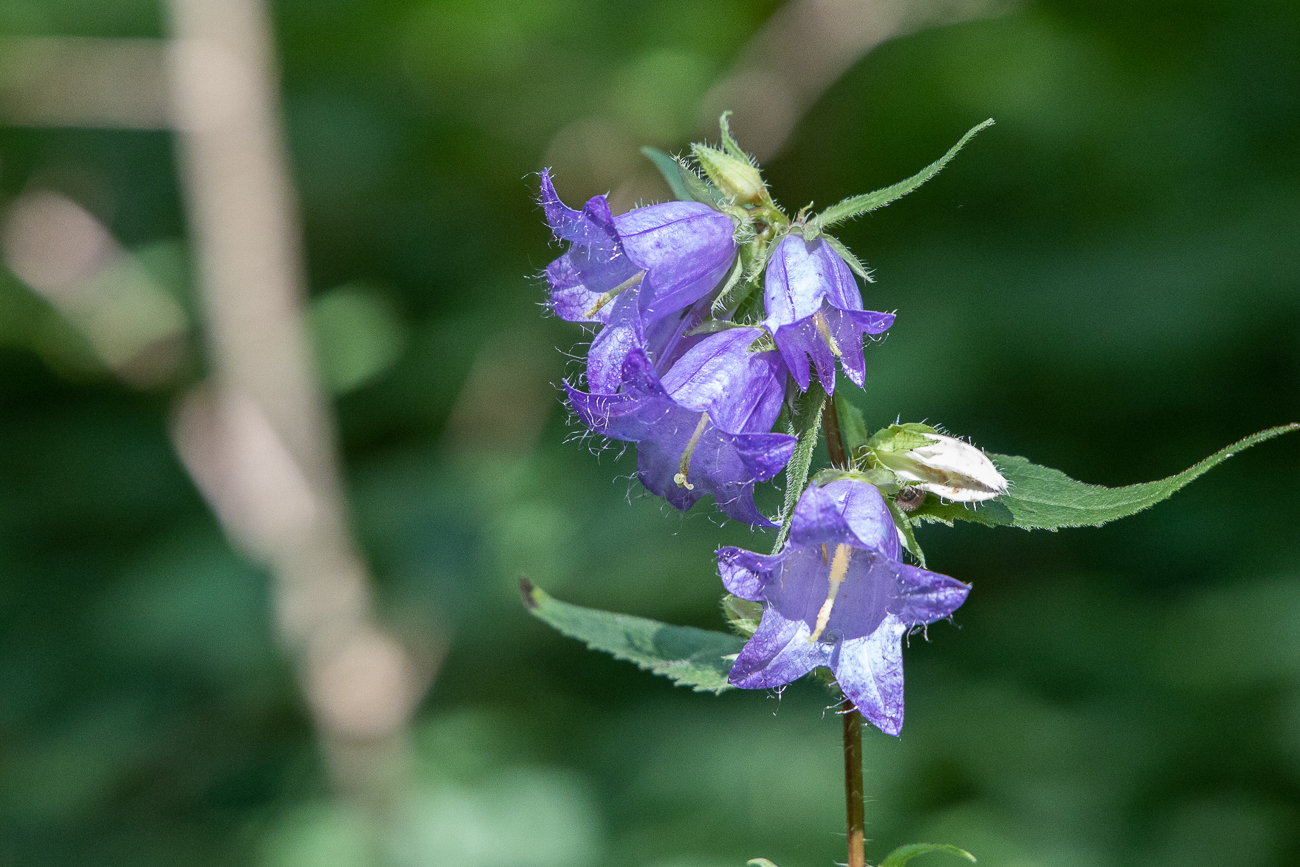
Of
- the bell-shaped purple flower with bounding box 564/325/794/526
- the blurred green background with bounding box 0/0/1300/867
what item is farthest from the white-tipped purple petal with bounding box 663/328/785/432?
the blurred green background with bounding box 0/0/1300/867

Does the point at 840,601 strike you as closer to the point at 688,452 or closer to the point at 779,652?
the point at 779,652

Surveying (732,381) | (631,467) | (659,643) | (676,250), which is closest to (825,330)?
(732,381)

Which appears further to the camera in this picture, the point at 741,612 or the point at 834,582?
the point at 741,612

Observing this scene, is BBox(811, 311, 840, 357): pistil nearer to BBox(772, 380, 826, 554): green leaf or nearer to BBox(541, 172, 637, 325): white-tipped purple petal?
BBox(772, 380, 826, 554): green leaf

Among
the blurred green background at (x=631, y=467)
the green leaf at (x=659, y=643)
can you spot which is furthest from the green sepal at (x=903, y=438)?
the blurred green background at (x=631, y=467)

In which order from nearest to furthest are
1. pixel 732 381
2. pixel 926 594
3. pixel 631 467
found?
pixel 926 594
pixel 732 381
pixel 631 467

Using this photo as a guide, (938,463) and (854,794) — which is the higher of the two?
(938,463)
